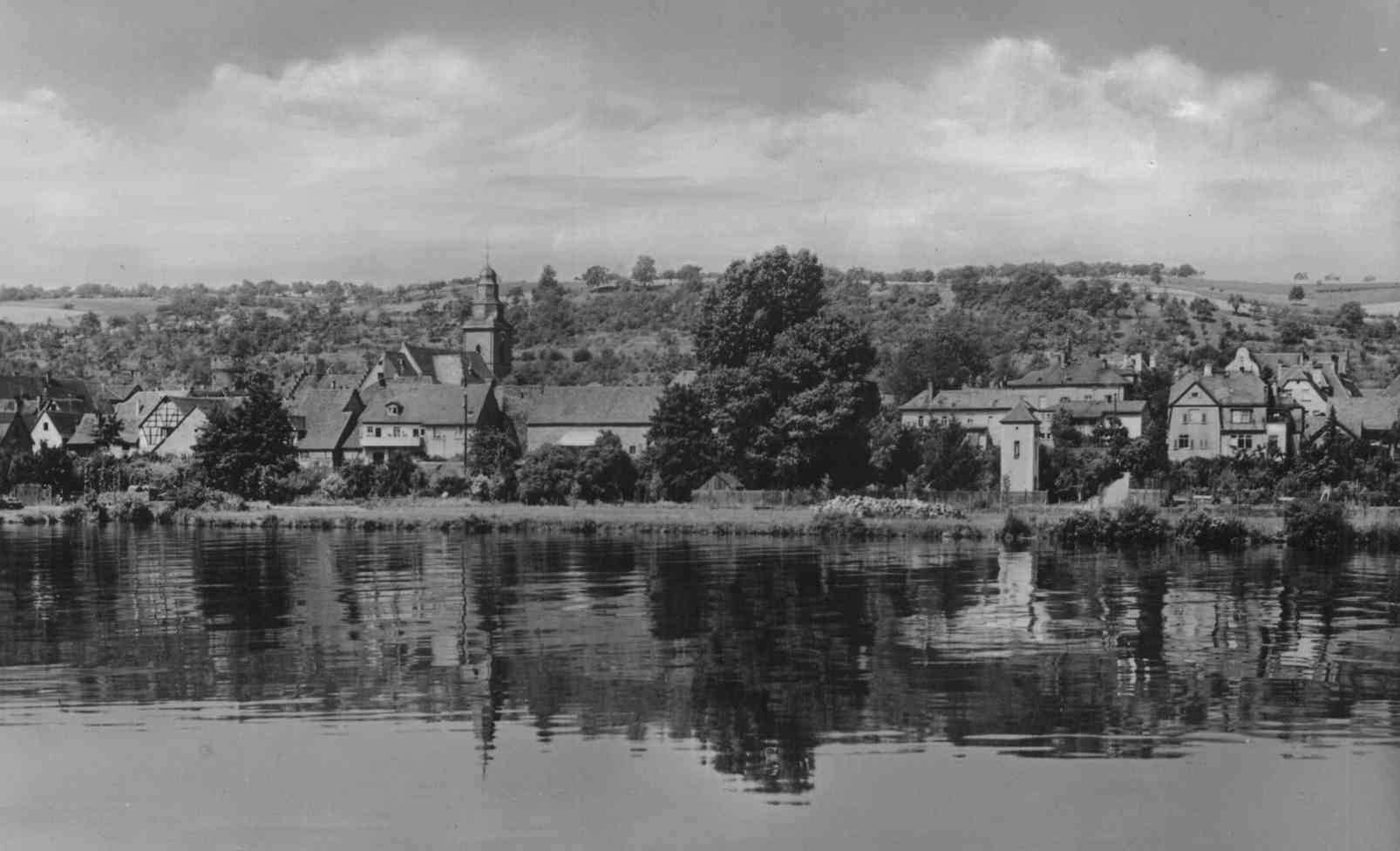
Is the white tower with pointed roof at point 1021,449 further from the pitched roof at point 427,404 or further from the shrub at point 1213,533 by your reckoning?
the pitched roof at point 427,404

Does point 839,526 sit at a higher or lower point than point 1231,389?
lower

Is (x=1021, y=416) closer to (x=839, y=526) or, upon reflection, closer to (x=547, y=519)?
(x=839, y=526)

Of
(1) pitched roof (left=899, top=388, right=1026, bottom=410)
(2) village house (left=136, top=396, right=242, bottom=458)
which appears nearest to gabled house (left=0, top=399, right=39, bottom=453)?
A: (2) village house (left=136, top=396, right=242, bottom=458)

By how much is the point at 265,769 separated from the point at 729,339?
5722 cm

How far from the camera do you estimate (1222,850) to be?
1673 cm

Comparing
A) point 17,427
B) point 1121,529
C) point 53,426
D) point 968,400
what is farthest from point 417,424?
point 1121,529

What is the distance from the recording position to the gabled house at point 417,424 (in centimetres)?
9912

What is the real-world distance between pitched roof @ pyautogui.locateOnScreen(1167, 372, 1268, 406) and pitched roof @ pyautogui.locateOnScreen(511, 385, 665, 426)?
3465 cm

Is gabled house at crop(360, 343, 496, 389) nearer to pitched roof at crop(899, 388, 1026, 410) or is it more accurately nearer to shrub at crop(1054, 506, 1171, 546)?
pitched roof at crop(899, 388, 1026, 410)

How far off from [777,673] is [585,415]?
245 feet

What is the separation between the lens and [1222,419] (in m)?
94.2

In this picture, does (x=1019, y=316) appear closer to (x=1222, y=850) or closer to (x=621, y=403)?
(x=621, y=403)

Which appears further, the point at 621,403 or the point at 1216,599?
the point at 621,403

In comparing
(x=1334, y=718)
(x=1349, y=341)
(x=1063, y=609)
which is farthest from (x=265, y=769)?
(x=1349, y=341)
